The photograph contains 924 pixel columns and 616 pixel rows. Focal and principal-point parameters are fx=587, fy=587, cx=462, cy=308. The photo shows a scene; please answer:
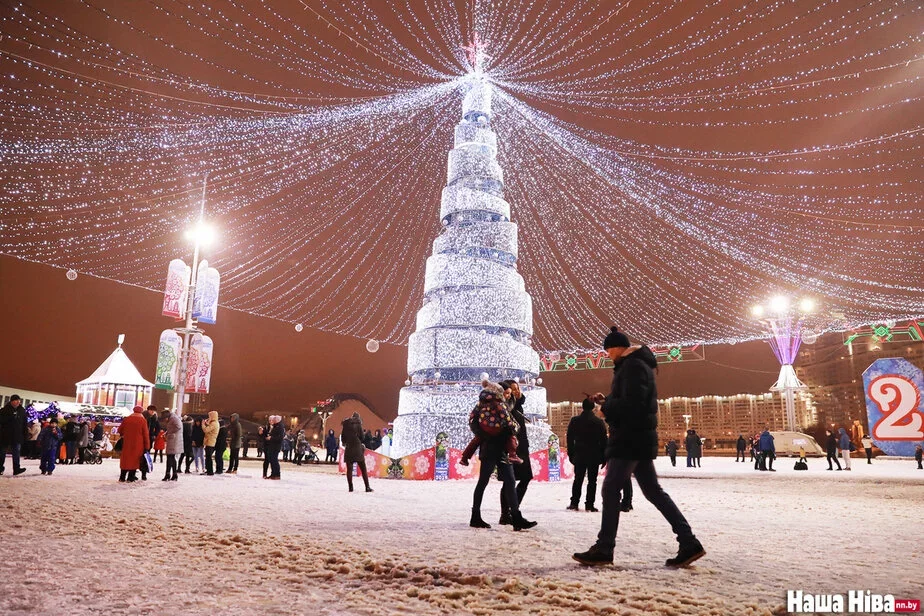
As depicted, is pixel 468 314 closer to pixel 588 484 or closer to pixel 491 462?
pixel 588 484

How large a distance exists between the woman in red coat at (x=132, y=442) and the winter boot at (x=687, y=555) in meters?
10.4

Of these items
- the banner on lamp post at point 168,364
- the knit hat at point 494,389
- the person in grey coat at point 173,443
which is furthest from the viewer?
the banner on lamp post at point 168,364

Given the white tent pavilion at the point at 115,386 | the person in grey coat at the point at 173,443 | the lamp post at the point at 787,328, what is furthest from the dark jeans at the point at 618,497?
the white tent pavilion at the point at 115,386

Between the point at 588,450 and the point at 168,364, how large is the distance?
17144 mm

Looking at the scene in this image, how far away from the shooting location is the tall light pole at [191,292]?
1991cm

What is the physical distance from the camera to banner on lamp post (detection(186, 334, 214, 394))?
20828mm

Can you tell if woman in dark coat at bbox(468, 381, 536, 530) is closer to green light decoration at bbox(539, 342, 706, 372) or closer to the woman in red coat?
the woman in red coat

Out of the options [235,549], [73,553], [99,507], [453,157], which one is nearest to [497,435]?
[235,549]

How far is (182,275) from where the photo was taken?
2078 cm

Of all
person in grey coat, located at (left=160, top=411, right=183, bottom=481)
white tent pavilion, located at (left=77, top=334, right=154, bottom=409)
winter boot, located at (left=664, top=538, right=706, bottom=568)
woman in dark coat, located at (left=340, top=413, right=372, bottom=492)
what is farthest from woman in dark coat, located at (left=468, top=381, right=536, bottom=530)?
white tent pavilion, located at (left=77, top=334, right=154, bottom=409)

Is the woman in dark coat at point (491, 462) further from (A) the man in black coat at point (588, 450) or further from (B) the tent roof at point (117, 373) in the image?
(B) the tent roof at point (117, 373)

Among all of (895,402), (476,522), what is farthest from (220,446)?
(895,402)

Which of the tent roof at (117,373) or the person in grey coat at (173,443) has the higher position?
the tent roof at (117,373)

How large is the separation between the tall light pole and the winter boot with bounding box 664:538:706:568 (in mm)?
18494
